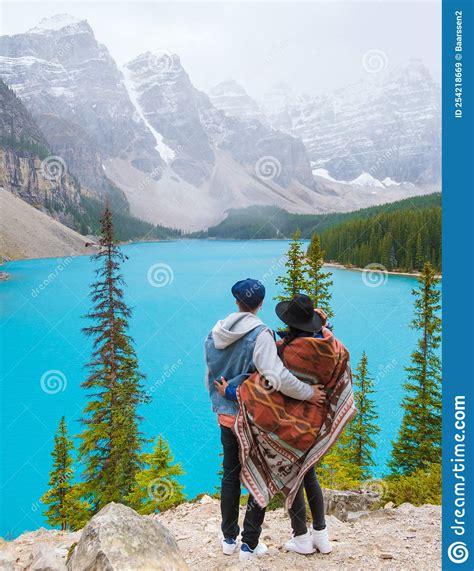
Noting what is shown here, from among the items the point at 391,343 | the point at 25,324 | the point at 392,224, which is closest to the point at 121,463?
the point at 391,343

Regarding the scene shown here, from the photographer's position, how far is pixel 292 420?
3758 millimetres

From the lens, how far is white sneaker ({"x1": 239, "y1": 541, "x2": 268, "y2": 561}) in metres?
4.09

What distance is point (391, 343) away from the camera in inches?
1283

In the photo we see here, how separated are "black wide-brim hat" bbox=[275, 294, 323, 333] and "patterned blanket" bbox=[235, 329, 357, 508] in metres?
0.10

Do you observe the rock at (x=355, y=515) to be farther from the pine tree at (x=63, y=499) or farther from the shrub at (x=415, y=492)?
the pine tree at (x=63, y=499)

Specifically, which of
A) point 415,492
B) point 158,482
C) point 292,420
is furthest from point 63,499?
point 292,420

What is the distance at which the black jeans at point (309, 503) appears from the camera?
4.03 meters

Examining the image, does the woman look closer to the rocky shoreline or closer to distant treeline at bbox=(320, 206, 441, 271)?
the rocky shoreline

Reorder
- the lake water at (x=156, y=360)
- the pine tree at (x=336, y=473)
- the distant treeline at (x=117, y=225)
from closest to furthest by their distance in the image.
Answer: the pine tree at (x=336, y=473) → the lake water at (x=156, y=360) → the distant treeline at (x=117, y=225)

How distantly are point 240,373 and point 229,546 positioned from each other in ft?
5.86

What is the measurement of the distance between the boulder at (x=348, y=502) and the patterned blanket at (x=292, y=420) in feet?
8.75

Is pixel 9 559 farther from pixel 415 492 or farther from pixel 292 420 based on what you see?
pixel 415 492

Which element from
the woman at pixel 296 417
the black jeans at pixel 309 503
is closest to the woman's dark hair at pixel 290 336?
the woman at pixel 296 417
